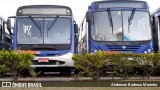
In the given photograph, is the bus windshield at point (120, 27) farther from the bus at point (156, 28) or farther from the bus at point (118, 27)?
the bus at point (156, 28)

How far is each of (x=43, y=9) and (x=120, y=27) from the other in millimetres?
3668

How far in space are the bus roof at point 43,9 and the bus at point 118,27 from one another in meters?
1.22

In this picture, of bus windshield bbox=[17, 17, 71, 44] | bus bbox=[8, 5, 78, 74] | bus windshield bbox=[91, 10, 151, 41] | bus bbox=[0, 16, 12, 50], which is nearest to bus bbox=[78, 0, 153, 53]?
bus windshield bbox=[91, 10, 151, 41]

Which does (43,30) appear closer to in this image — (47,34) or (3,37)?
(47,34)

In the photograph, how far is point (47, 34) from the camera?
21.0 metres

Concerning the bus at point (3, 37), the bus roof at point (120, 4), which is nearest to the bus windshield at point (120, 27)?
the bus roof at point (120, 4)

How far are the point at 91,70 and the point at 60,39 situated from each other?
3.85 m

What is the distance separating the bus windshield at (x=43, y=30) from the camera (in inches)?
820

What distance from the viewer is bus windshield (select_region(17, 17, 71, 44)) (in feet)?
68.3

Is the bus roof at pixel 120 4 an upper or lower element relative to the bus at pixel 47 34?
upper

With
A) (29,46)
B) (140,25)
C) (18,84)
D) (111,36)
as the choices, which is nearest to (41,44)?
(29,46)

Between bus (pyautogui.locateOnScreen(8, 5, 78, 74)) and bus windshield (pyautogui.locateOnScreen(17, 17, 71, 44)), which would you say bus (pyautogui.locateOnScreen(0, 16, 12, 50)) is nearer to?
bus (pyautogui.locateOnScreen(8, 5, 78, 74))

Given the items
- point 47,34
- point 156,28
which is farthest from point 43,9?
point 156,28

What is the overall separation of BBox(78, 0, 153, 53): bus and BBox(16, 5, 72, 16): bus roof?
1.22 metres
